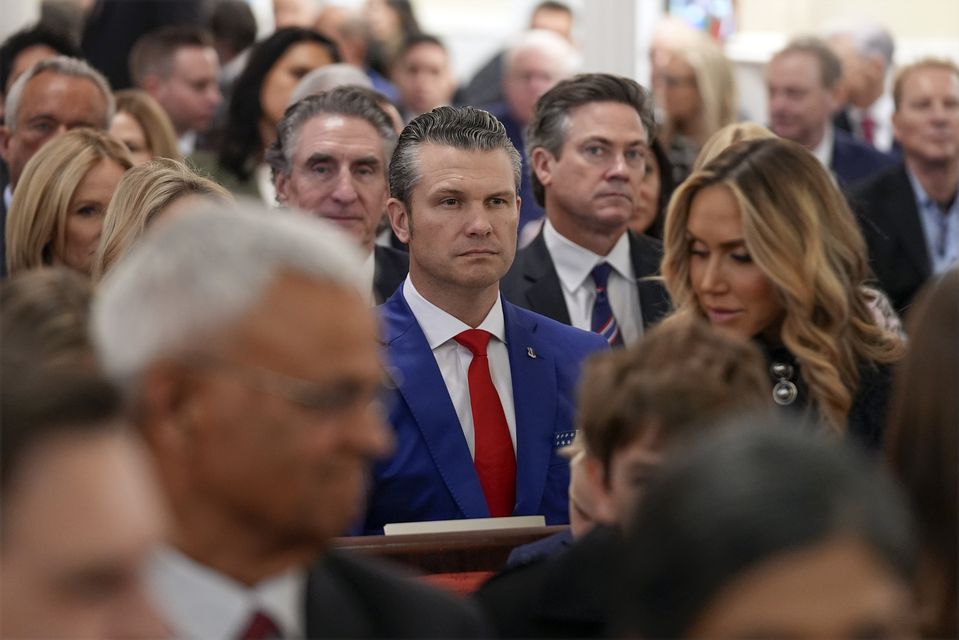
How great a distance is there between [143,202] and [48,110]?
2074mm

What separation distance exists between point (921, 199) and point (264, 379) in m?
5.86

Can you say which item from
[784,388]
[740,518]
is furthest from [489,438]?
[740,518]

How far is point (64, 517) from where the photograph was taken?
1.52 metres

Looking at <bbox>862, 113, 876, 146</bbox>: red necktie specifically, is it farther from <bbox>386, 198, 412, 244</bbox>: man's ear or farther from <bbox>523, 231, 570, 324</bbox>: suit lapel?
<bbox>386, 198, 412, 244</bbox>: man's ear

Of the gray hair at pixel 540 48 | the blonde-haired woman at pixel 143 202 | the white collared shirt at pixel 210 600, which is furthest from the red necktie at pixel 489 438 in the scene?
the gray hair at pixel 540 48

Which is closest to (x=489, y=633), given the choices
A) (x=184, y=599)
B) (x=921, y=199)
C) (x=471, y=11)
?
(x=184, y=599)

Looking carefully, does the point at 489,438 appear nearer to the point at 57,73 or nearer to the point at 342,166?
the point at 342,166

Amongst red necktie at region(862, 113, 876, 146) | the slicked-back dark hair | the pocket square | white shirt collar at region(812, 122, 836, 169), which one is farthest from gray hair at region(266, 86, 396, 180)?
red necktie at region(862, 113, 876, 146)

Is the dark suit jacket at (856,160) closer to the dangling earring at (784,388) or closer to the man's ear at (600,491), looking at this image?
the dangling earring at (784,388)

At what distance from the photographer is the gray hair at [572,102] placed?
5.43 metres

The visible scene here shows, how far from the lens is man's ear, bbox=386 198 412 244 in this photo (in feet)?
14.2

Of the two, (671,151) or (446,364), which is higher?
(671,151)

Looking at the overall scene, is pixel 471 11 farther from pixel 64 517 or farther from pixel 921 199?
pixel 64 517

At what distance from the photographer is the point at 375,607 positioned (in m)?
1.97
